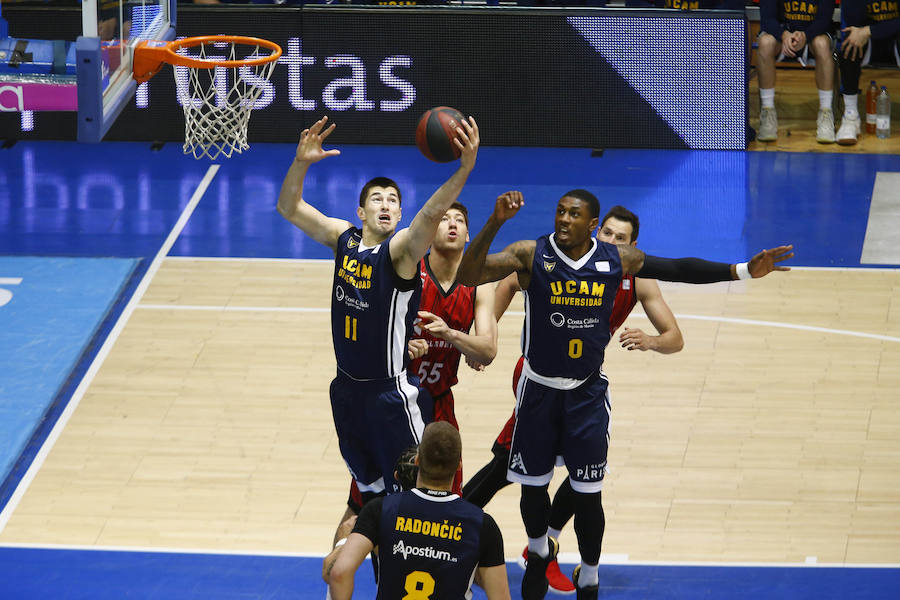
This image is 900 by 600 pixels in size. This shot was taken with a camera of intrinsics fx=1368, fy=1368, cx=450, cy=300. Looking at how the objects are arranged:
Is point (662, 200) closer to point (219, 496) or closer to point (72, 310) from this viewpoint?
point (72, 310)

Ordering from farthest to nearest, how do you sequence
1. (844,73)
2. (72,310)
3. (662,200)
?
(844,73), (662,200), (72,310)

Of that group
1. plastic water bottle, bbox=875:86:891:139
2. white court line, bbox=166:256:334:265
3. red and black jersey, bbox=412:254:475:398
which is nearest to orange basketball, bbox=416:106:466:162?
red and black jersey, bbox=412:254:475:398

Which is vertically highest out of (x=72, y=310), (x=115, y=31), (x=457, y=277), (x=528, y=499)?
(x=115, y=31)

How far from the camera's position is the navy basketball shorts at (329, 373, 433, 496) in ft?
23.1

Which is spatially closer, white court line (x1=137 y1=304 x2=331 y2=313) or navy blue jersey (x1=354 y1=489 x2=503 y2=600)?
navy blue jersey (x1=354 y1=489 x2=503 y2=600)

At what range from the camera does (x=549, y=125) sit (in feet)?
53.4

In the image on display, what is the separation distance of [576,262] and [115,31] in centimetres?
358

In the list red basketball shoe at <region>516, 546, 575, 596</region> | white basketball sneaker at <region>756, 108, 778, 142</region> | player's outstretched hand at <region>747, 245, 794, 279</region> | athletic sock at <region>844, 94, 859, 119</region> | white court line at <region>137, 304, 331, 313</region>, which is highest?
player's outstretched hand at <region>747, 245, 794, 279</region>

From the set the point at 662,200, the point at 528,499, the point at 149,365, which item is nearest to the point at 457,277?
the point at 528,499

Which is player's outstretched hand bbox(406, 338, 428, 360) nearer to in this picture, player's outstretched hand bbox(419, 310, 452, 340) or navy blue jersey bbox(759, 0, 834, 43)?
player's outstretched hand bbox(419, 310, 452, 340)

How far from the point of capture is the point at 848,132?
52.8 ft

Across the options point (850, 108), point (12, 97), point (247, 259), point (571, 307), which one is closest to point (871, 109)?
point (850, 108)

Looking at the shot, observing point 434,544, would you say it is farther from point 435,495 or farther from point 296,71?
Result: point 296,71

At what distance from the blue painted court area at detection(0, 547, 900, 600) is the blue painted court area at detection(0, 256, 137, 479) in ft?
4.40
